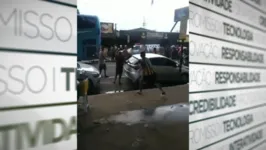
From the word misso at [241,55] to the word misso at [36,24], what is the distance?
1668 millimetres

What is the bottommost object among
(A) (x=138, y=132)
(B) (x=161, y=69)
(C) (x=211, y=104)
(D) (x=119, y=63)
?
(A) (x=138, y=132)

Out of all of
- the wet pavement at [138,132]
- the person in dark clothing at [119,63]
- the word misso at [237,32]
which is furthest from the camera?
the person in dark clothing at [119,63]

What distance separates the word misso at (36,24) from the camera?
1.04 m

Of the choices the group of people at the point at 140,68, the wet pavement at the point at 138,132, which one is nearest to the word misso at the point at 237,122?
the wet pavement at the point at 138,132

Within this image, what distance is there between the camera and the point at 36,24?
111 cm

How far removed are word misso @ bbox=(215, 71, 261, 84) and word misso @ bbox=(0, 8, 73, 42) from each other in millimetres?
1566

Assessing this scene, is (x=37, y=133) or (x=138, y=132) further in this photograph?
(x=138, y=132)

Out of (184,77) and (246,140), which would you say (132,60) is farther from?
(246,140)

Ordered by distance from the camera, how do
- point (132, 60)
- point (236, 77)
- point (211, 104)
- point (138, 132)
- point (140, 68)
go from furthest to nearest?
point (132, 60), point (140, 68), point (138, 132), point (236, 77), point (211, 104)

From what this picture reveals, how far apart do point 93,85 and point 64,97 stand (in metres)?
8.10

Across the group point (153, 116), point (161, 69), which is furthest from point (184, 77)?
point (153, 116)

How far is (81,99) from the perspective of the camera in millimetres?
7215

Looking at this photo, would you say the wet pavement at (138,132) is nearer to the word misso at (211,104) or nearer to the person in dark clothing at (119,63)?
the word misso at (211,104)

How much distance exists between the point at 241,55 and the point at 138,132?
8.85 ft
